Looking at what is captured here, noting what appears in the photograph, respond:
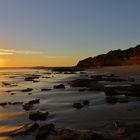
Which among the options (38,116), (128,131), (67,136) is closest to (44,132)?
(67,136)

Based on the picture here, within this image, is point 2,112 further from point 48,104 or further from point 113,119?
point 113,119

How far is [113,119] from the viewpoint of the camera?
57.2 ft

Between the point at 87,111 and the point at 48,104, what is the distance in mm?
Result: 5300

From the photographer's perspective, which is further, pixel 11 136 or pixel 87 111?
pixel 87 111

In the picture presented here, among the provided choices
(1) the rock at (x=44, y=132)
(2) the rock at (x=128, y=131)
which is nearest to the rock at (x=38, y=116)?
(1) the rock at (x=44, y=132)

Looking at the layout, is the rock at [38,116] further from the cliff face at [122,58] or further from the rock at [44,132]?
the cliff face at [122,58]

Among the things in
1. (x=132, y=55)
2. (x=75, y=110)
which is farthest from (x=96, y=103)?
(x=132, y=55)

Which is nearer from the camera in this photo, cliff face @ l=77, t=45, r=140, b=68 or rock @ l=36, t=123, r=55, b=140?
rock @ l=36, t=123, r=55, b=140

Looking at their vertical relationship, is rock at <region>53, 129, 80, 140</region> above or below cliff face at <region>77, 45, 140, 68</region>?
below

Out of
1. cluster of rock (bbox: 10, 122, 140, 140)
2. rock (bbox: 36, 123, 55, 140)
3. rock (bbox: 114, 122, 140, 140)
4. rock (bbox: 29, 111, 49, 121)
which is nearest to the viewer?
cluster of rock (bbox: 10, 122, 140, 140)

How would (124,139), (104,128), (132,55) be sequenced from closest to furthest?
(124,139), (104,128), (132,55)

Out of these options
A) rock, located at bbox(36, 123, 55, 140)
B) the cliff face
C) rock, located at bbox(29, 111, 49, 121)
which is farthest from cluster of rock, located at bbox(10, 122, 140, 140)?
the cliff face

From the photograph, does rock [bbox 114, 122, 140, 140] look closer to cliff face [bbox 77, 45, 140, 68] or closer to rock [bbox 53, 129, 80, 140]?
rock [bbox 53, 129, 80, 140]

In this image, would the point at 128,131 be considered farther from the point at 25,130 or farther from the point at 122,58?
the point at 122,58
